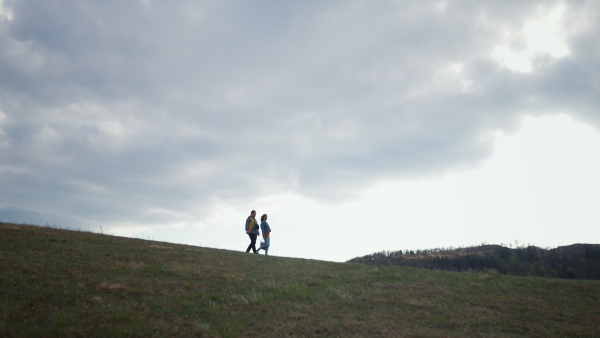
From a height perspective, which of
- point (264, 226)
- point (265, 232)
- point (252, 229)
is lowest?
point (265, 232)

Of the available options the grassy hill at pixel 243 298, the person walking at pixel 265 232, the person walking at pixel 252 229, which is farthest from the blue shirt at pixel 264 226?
the grassy hill at pixel 243 298

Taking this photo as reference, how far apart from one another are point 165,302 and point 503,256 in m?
150

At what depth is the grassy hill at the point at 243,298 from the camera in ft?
32.7

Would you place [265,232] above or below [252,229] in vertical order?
below

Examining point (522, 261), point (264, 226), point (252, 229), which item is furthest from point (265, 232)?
point (522, 261)

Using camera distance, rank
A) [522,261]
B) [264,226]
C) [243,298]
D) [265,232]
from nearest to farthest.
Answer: [243,298]
[265,232]
[264,226]
[522,261]

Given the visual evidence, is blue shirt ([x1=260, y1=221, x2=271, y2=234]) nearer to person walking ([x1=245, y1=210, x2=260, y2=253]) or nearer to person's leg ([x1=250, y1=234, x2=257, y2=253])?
person walking ([x1=245, y1=210, x2=260, y2=253])

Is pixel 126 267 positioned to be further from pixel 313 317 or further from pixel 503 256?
pixel 503 256

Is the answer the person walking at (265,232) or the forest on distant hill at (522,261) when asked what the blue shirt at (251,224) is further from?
the forest on distant hill at (522,261)

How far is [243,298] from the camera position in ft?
43.3

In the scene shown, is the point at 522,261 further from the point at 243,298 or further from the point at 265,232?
the point at 243,298

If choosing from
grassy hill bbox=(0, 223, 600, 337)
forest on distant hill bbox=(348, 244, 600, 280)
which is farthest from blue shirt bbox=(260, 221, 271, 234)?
forest on distant hill bbox=(348, 244, 600, 280)

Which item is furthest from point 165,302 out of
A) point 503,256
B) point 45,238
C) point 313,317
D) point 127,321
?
point 503,256

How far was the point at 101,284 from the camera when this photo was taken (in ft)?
41.1
